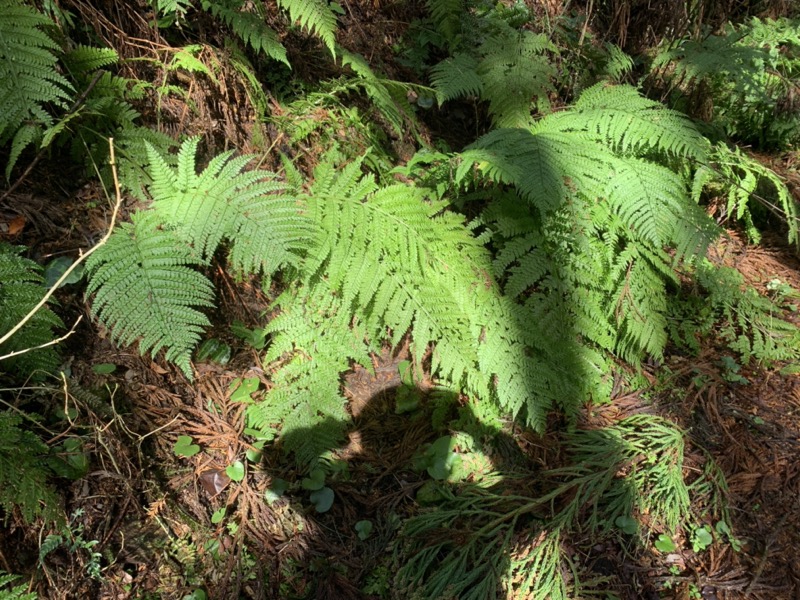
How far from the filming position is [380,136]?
350 centimetres

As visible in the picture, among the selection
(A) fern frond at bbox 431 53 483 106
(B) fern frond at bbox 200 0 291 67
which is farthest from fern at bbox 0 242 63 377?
(A) fern frond at bbox 431 53 483 106

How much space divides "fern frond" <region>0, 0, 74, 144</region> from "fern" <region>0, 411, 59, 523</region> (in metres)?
1.34

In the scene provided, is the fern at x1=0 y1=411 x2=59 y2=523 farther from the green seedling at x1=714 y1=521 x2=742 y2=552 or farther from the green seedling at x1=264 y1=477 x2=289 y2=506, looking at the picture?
the green seedling at x1=714 y1=521 x2=742 y2=552

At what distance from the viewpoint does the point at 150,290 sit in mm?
2143

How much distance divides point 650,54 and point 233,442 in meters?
4.75

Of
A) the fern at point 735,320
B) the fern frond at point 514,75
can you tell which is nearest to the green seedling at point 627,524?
the fern at point 735,320

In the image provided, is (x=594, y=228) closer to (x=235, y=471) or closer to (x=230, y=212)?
(x=230, y=212)

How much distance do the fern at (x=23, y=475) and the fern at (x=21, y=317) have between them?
0.74ft

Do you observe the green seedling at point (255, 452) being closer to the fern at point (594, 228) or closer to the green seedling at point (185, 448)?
the green seedling at point (185, 448)

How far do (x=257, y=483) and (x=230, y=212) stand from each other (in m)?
1.31

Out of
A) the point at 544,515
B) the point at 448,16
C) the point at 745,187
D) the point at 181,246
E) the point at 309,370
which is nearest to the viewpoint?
the point at 181,246

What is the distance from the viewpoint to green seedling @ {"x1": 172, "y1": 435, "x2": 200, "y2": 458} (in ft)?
7.48

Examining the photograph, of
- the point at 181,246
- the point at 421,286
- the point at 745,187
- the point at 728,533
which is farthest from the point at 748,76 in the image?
the point at 181,246

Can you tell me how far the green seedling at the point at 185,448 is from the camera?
228 centimetres
